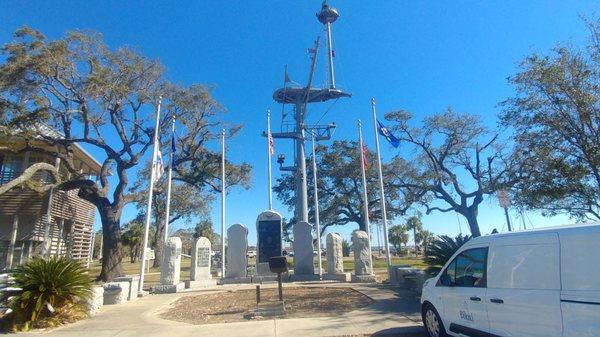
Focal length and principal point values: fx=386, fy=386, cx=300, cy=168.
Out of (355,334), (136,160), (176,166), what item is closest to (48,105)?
(136,160)

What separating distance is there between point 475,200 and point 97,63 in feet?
81.5

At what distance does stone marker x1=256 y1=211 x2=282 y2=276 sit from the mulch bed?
Answer: 14.4 ft

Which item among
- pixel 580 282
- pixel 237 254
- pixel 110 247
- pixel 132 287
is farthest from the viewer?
pixel 110 247

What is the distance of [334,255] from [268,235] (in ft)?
11.9

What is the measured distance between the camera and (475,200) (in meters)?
26.8

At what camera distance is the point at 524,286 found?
201 inches

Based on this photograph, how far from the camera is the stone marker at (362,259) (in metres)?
17.4

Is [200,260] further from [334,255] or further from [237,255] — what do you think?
[334,255]

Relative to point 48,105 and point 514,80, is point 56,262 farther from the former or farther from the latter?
point 514,80

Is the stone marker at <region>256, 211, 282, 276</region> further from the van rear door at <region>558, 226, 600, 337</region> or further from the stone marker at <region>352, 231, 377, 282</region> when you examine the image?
the van rear door at <region>558, 226, 600, 337</region>

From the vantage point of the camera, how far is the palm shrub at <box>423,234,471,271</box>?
11.6m

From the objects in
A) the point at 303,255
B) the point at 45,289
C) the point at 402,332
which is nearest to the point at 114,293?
the point at 45,289

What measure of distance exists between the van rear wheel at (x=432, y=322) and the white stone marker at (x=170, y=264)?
11.7 m

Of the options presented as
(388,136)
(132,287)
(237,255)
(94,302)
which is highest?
(388,136)
